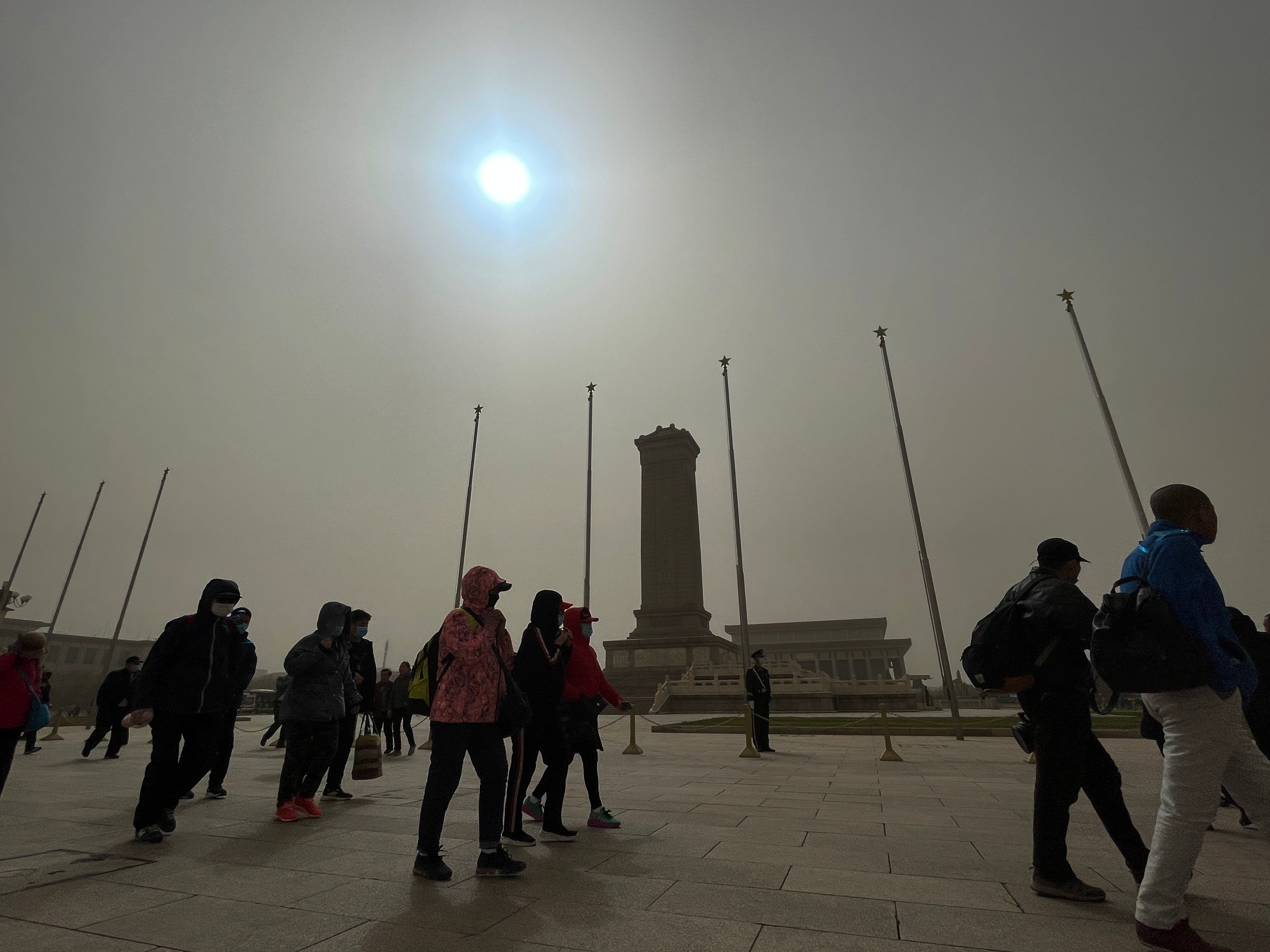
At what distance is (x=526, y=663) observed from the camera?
5.22 meters

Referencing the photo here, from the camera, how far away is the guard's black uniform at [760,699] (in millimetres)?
12797

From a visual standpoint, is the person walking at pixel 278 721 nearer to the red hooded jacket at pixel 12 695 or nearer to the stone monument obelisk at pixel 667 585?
the red hooded jacket at pixel 12 695

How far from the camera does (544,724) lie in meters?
5.15

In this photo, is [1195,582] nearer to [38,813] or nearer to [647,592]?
[38,813]

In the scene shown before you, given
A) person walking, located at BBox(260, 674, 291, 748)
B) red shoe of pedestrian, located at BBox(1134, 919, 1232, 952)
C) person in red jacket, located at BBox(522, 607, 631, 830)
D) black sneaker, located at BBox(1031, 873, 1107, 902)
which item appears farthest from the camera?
person walking, located at BBox(260, 674, 291, 748)

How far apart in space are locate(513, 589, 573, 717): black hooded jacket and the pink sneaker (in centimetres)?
112

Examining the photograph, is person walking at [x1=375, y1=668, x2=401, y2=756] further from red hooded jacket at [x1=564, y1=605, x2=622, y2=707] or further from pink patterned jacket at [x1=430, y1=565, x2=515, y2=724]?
pink patterned jacket at [x1=430, y1=565, x2=515, y2=724]

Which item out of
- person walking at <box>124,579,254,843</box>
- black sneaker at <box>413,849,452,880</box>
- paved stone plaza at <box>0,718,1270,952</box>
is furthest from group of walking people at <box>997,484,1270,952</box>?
person walking at <box>124,579,254,843</box>

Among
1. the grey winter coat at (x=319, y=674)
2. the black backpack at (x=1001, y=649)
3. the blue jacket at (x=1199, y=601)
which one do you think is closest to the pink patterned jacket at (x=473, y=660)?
the grey winter coat at (x=319, y=674)

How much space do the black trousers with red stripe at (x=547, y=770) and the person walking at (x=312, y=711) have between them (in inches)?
78.4

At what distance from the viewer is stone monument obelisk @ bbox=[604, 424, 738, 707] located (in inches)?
1452

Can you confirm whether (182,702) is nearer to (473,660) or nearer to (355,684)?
(355,684)

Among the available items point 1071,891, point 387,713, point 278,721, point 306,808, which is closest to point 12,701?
point 306,808

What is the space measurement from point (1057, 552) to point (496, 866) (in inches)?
160
